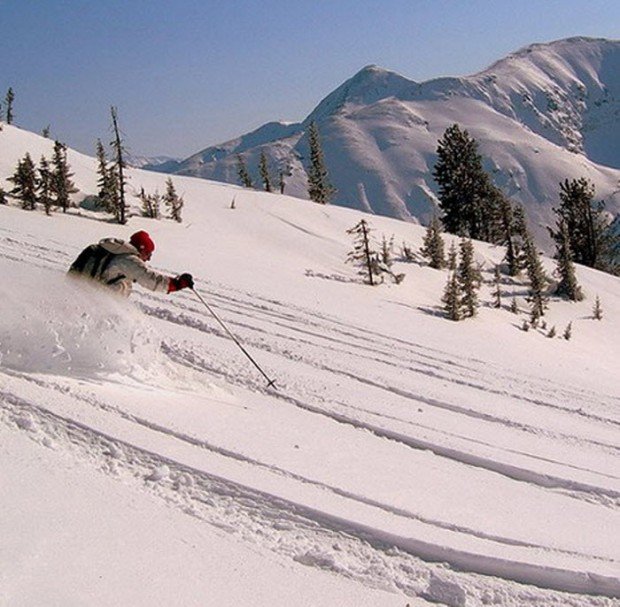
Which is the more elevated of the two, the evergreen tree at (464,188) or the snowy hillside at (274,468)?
the evergreen tree at (464,188)

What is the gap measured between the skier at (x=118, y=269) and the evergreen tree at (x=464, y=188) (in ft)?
133

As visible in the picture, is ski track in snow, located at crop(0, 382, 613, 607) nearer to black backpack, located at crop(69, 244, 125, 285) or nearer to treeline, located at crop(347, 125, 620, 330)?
black backpack, located at crop(69, 244, 125, 285)

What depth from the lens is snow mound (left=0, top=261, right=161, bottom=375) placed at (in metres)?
5.14

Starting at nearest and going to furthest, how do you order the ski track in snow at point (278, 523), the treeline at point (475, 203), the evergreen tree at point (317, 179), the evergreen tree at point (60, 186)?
the ski track in snow at point (278, 523)
the evergreen tree at point (60, 186)
the treeline at point (475, 203)
the evergreen tree at point (317, 179)

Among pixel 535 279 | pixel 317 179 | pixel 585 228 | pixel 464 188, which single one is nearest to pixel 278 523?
pixel 535 279

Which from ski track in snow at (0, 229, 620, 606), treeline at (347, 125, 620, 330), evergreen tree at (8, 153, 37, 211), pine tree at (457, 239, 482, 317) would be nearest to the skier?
ski track in snow at (0, 229, 620, 606)

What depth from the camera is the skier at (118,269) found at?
609 centimetres

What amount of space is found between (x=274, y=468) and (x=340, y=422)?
6.03ft

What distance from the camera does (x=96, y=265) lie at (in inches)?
242

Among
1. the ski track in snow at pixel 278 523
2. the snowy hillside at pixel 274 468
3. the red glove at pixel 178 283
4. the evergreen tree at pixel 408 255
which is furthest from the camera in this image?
the evergreen tree at pixel 408 255

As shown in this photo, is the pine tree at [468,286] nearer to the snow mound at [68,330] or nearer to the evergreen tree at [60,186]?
the snow mound at [68,330]

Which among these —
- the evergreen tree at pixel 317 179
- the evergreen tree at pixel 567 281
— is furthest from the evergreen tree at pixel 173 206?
the evergreen tree at pixel 317 179

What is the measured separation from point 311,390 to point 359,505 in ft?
9.66

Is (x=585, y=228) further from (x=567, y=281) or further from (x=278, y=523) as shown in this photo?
(x=278, y=523)
